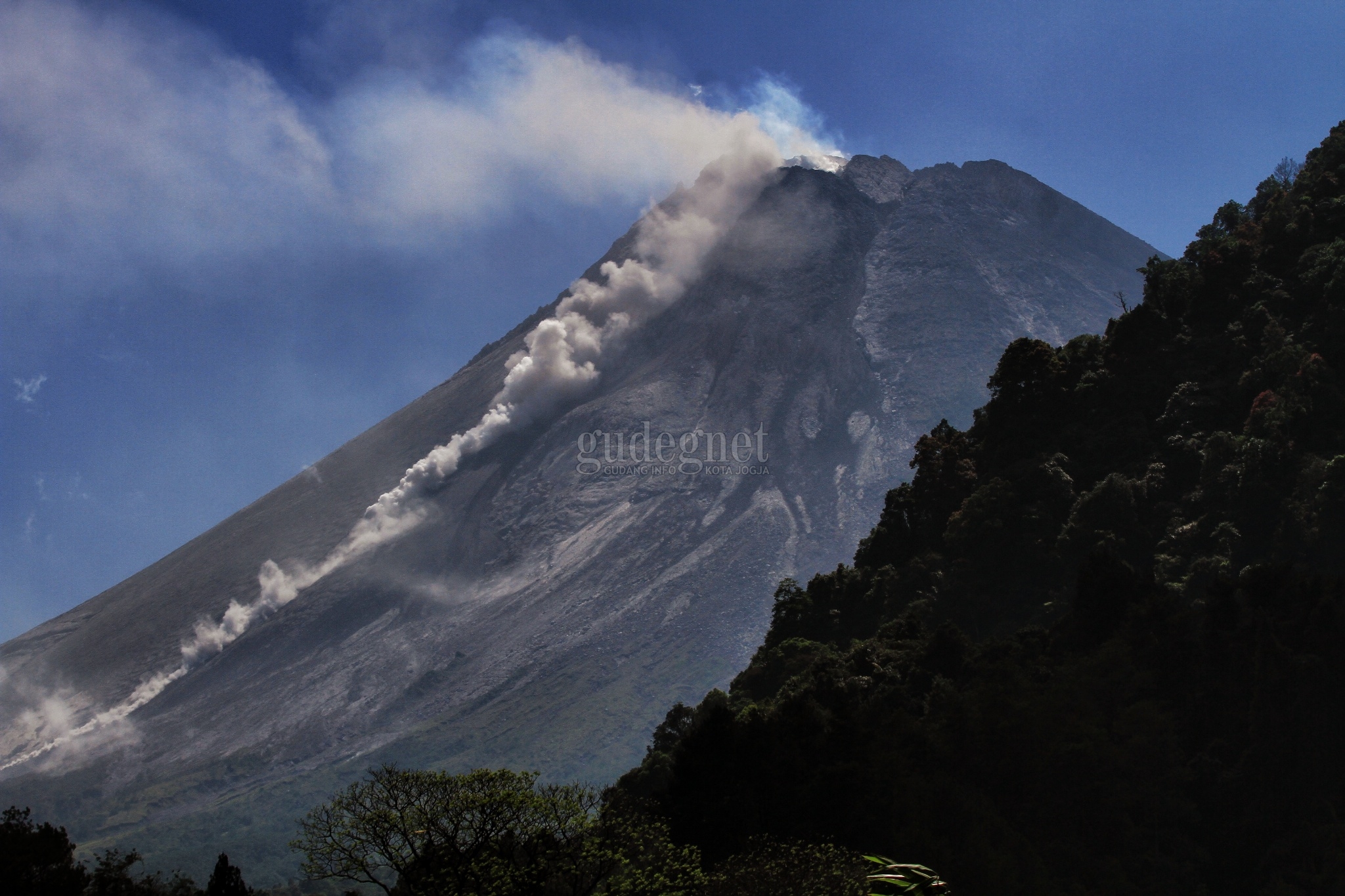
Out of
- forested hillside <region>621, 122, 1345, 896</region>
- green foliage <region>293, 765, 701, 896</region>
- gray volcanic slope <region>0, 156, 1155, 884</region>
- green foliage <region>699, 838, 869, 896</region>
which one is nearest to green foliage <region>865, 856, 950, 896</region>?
green foliage <region>699, 838, 869, 896</region>

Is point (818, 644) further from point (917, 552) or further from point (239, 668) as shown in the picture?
point (239, 668)

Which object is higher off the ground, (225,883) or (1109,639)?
(225,883)

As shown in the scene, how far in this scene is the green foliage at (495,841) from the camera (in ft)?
84.8

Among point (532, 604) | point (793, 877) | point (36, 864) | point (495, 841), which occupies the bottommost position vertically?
point (793, 877)

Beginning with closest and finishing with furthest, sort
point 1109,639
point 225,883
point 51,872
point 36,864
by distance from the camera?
point 36,864 < point 51,872 < point 225,883 < point 1109,639

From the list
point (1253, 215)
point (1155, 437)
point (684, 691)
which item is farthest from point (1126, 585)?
point (684, 691)

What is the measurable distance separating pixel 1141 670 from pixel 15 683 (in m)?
209

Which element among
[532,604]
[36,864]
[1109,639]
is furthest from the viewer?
[532,604]

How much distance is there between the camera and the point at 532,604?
152 m

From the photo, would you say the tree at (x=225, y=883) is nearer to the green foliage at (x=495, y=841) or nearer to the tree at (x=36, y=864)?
the tree at (x=36, y=864)

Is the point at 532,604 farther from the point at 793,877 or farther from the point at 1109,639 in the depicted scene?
the point at 793,877

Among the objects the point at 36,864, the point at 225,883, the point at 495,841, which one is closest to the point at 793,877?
the point at 495,841

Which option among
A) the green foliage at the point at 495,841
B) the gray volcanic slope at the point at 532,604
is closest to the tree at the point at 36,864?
the green foliage at the point at 495,841

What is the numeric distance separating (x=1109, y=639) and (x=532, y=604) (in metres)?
120
